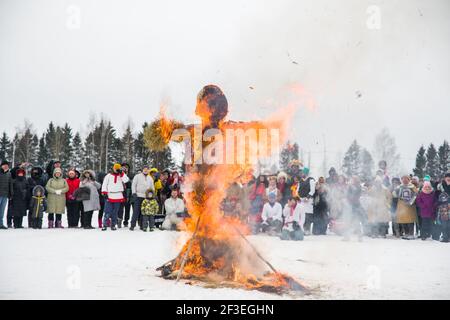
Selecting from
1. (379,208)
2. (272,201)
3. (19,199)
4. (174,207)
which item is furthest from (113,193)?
(379,208)

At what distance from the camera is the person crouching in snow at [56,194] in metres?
13.8

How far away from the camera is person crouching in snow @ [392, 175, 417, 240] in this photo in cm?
1358

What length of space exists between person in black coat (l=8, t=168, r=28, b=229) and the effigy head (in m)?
8.74

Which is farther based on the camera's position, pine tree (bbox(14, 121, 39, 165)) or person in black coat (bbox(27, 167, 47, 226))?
pine tree (bbox(14, 121, 39, 165))

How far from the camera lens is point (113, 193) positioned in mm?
13680

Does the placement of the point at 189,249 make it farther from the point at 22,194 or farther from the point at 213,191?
the point at 22,194

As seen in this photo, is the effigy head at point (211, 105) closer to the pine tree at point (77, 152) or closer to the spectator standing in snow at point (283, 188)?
the spectator standing in snow at point (283, 188)

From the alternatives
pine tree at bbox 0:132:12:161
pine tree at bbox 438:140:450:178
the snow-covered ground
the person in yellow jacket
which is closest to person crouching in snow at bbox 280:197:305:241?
the snow-covered ground

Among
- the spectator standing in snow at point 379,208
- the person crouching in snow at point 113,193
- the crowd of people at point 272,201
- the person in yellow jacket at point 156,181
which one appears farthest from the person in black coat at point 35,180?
the spectator standing in snow at point 379,208

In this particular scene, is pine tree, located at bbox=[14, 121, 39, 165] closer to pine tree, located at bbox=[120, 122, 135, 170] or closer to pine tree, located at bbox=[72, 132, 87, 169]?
pine tree, located at bbox=[72, 132, 87, 169]

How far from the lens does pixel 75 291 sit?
6.02 meters

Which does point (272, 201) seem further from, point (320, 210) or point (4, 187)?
point (4, 187)
